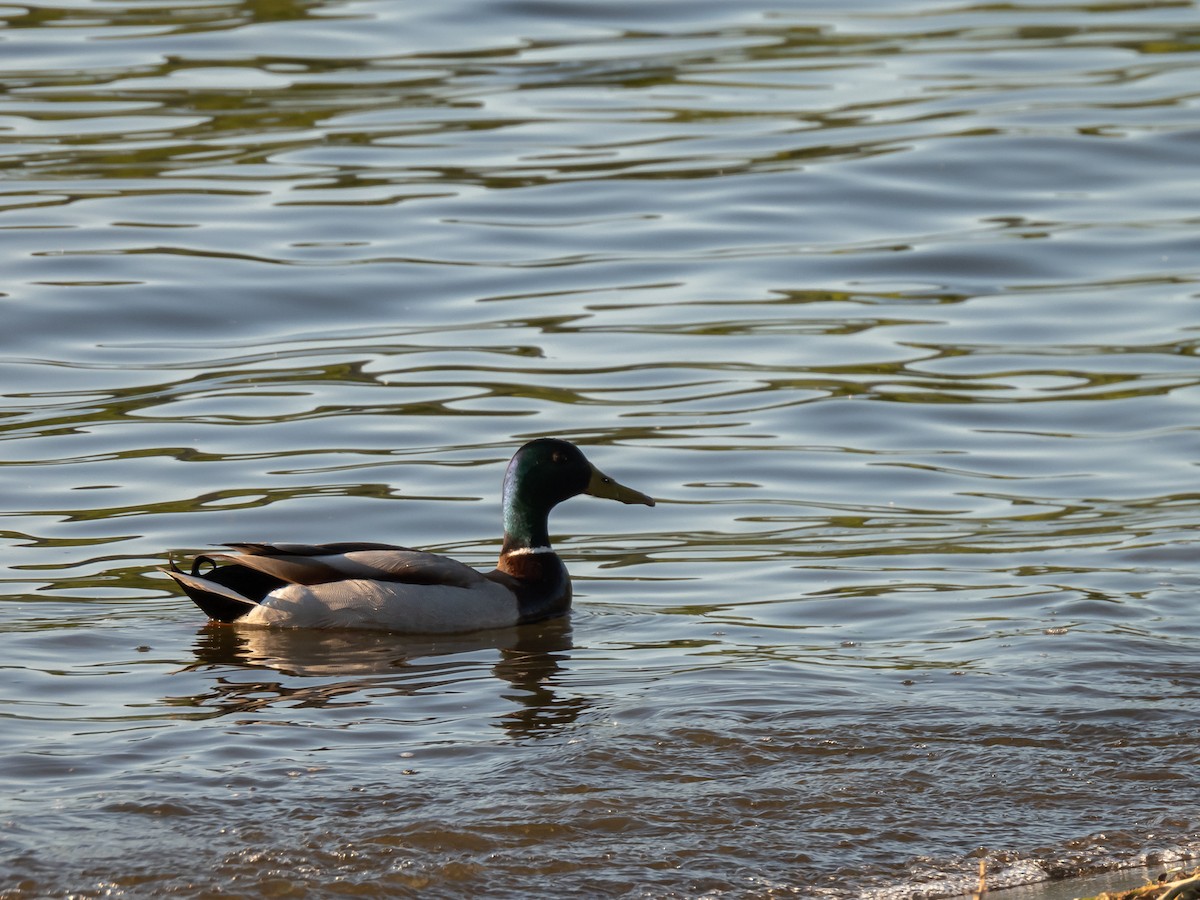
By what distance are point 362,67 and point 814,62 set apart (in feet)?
16.3

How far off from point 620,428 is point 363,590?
3.61 meters

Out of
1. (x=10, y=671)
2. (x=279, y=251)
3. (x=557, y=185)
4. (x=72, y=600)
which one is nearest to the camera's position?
(x=10, y=671)

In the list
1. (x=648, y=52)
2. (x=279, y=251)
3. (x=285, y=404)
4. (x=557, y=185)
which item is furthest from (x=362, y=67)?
(x=285, y=404)

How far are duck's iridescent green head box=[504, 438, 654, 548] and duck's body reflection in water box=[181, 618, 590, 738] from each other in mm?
797

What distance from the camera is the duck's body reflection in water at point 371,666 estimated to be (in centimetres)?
838

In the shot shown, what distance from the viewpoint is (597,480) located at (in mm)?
10906

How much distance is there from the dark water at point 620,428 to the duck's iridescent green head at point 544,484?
43cm

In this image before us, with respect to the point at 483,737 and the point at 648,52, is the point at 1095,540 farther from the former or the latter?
the point at 648,52

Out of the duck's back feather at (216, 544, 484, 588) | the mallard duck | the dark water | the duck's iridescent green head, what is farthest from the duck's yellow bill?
the duck's back feather at (216, 544, 484, 588)

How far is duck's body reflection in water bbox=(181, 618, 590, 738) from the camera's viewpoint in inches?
330

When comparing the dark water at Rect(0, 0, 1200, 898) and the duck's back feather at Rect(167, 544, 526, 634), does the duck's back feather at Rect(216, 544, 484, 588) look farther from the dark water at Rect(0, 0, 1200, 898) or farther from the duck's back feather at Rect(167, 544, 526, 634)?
the dark water at Rect(0, 0, 1200, 898)

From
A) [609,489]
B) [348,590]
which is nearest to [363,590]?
[348,590]

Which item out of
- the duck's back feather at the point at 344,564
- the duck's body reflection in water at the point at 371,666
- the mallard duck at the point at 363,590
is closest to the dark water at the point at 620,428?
the duck's body reflection in water at the point at 371,666

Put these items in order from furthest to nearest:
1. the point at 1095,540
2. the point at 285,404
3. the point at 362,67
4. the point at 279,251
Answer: the point at 362,67, the point at 279,251, the point at 285,404, the point at 1095,540
